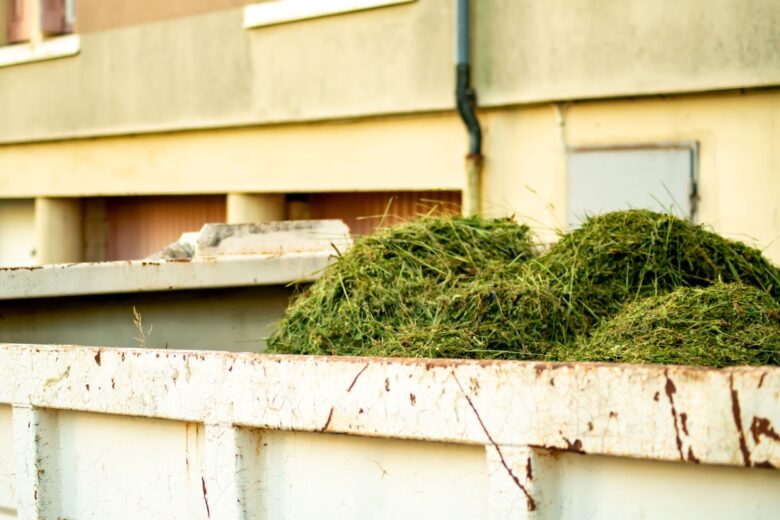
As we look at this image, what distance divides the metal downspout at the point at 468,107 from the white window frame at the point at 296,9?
56cm

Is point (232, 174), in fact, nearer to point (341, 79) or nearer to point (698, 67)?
point (341, 79)

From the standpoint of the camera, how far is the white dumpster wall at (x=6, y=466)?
10.5 feet

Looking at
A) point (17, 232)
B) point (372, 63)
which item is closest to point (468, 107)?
point (372, 63)

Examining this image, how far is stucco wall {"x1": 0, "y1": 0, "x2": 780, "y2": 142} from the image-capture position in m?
6.95

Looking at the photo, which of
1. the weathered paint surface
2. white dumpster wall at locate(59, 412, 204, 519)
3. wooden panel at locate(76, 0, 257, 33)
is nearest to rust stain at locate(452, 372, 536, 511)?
the weathered paint surface

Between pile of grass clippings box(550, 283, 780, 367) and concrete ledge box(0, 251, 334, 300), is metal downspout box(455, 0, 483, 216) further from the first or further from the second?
pile of grass clippings box(550, 283, 780, 367)

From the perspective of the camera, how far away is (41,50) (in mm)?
12000

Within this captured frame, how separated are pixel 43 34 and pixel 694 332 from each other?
10.4 m

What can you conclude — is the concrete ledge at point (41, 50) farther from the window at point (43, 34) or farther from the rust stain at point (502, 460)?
the rust stain at point (502, 460)

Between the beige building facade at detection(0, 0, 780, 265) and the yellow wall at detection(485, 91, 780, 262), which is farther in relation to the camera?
the beige building facade at detection(0, 0, 780, 265)

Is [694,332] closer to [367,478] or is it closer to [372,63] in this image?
[367,478]

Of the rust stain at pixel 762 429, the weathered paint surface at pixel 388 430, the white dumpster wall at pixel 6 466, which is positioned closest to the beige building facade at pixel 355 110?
the white dumpster wall at pixel 6 466

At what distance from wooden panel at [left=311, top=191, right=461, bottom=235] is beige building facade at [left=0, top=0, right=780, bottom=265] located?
0.06ft

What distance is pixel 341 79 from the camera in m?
9.00
